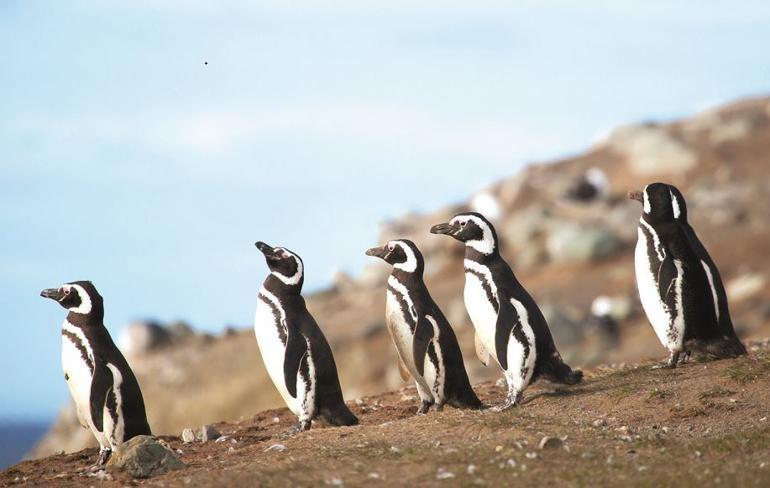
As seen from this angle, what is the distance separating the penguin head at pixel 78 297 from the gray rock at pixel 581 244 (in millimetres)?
25000

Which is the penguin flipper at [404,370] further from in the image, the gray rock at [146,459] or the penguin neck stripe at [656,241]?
the penguin neck stripe at [656,241]

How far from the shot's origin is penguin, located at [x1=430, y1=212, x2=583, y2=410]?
10.9m

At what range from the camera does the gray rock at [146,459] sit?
30.2 ft

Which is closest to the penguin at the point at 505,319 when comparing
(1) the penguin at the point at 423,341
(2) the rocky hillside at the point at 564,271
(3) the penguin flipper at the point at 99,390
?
(1) the penguin at the point at 423,341

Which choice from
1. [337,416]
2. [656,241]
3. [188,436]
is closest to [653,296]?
[656,241]

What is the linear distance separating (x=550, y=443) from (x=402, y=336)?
2652 mm

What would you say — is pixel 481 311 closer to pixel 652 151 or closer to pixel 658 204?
pixel 658 204

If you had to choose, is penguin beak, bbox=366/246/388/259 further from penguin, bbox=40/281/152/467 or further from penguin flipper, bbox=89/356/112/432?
penguin flipper, bbox=89/356/112/432

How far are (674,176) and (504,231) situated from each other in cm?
800

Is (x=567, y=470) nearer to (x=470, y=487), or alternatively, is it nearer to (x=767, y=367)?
(x=470, y=487)

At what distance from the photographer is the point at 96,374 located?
10.5 m

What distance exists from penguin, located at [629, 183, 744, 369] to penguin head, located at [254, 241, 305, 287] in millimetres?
4052

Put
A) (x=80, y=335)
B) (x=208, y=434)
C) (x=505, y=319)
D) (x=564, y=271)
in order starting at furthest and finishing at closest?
(x=564, y=271) < (x=208, y=434) < (x=505, y=319) < (x=80, y=335)

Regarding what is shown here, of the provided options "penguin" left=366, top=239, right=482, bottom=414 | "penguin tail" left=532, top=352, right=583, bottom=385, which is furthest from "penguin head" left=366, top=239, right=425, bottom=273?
"penguin tail" left=532, top=352, right=583, bottom=385
